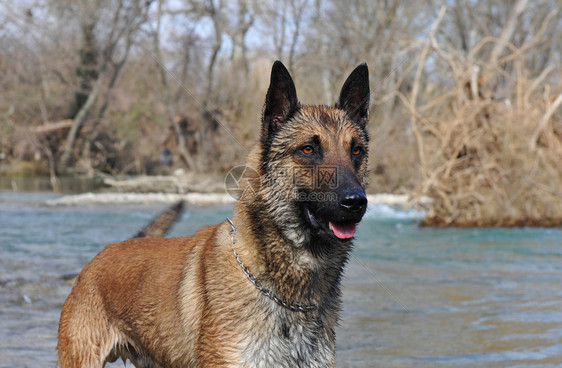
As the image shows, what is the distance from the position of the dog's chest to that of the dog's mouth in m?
0.54

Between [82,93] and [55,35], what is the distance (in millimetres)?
4074

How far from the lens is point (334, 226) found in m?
3.51

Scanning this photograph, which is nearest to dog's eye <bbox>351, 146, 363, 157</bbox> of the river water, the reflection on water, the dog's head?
the dog's head

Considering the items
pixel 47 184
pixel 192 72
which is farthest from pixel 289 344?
pixel 192 72

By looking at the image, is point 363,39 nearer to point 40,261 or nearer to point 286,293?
point 40,261

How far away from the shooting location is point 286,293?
11.7 feet

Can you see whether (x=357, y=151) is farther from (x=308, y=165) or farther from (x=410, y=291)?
(x=410, y=291)

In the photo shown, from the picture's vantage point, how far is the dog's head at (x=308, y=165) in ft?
11.4

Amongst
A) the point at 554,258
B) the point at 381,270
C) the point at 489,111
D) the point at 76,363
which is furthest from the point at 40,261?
the point at 489,111

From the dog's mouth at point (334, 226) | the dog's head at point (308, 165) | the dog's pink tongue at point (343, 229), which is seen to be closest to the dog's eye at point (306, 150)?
the dog's head at point (308, 165)

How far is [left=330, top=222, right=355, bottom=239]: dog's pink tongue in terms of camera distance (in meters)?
3.47

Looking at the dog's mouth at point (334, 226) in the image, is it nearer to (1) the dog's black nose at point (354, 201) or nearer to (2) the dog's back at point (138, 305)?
(1) the dog's black nose at point (354, 201)

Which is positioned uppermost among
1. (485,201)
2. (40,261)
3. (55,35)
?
(55,35)

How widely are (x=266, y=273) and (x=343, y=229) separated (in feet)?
1.81
